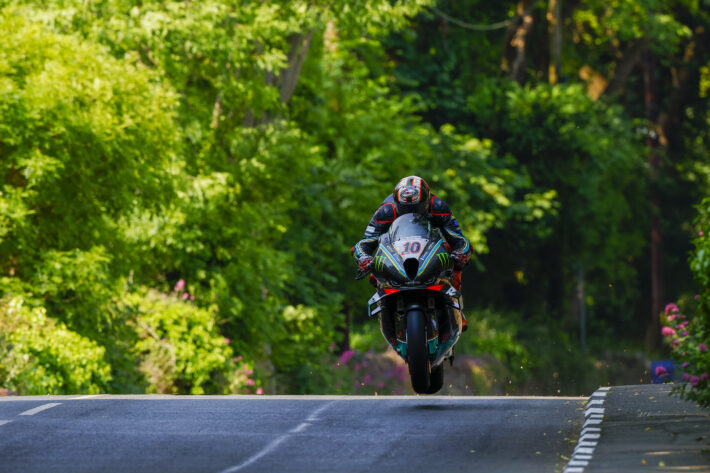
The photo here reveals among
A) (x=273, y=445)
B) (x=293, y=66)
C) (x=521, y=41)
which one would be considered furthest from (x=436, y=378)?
(x=521, y=41)

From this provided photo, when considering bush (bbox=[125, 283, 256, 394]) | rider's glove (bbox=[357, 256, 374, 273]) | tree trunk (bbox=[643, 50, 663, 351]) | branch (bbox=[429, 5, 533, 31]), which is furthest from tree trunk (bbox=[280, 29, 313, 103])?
tree trunk (bbox=[643, 50, 663, 351])

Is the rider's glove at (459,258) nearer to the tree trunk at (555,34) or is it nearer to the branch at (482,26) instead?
the branch at (482,26)

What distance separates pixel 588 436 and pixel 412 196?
3.42 m

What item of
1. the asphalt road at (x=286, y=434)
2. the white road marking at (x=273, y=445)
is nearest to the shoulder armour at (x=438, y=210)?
the asphalt road at (x=286, y=434)

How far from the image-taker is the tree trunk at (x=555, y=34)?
1975 inches

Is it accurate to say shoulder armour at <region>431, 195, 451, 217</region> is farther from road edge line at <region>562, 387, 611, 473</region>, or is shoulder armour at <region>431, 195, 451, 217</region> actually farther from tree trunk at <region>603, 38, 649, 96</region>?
tree trunk at <region>603, 38, 649, 96</region>

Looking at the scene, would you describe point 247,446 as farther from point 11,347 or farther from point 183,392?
point 183,392

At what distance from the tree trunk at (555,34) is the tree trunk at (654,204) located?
17.6 ft

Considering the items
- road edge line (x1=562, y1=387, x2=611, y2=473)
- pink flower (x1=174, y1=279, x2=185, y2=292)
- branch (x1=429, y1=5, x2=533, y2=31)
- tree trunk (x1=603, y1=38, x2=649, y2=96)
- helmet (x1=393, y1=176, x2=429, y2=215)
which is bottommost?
road edge line (x1=562, y1=387, x2=611, y2=473)

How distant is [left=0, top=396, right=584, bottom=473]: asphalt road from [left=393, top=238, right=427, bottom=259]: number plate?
1528 millimetres

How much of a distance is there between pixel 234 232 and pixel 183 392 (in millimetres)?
3293

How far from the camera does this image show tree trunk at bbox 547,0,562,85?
50.2 metres

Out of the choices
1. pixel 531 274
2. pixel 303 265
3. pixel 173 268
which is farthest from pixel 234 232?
pixel 531 274

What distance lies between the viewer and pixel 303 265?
35.0m
